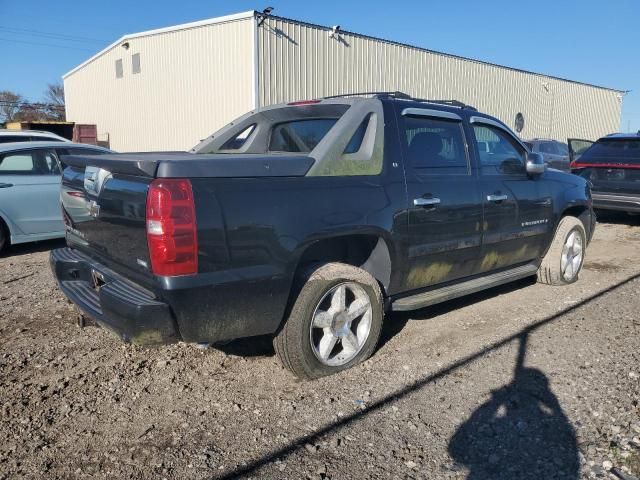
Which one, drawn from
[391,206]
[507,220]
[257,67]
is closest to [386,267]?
[391,206]

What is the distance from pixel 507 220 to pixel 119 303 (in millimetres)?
3212

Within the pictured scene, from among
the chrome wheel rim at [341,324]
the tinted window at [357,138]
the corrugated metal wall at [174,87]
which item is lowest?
the chrome wheel rim at [341,324]

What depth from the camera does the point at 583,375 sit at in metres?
3.62

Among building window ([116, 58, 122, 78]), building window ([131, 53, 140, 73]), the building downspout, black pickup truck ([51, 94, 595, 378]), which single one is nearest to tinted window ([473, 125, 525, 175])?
black pickup truck ([51, 94, 595, 378])

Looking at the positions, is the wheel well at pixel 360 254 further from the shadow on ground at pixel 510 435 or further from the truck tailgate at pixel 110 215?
the truck tailgate at pixel 110 215

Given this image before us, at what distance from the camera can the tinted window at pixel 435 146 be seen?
4.01 metres

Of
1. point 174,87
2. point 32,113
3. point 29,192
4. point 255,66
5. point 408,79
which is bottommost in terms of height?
point 29,192

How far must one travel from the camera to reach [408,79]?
2108cm

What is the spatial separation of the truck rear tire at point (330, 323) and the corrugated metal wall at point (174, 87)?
14205 millimetres

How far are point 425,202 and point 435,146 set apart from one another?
22.2 inches

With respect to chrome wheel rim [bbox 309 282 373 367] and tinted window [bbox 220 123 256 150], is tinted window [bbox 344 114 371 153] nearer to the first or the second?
chrome wheel rim [bbox 309 282 373 367]

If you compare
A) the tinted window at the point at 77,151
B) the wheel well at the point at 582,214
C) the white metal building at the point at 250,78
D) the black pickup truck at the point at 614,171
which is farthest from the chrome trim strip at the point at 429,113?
the white metal building at the point at 250,78

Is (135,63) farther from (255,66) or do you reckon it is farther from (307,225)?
(307,225)

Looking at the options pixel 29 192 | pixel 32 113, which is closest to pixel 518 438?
pixel 29 192
